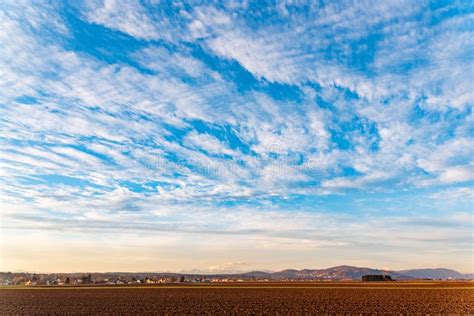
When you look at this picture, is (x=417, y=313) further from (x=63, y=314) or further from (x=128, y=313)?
(x=63, y=314)

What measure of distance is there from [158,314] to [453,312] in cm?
3018

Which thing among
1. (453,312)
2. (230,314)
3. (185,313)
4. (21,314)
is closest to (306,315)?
(230,314)

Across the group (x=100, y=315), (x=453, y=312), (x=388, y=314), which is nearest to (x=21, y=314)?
(x=100, y=315)

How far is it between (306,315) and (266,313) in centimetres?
423

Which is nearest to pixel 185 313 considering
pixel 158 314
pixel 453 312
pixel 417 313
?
pixel 158 314

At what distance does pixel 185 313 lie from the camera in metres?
44.2

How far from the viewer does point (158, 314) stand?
42.8 meters

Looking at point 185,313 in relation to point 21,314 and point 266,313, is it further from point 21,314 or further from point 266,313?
point 21,314

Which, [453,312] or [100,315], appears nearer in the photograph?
[100,315]

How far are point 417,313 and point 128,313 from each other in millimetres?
29385

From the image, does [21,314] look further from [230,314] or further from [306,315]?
[306,315]

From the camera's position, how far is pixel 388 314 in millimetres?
43062

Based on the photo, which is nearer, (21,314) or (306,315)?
(306,315)

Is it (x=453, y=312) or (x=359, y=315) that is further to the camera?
(x=453, y=312)
